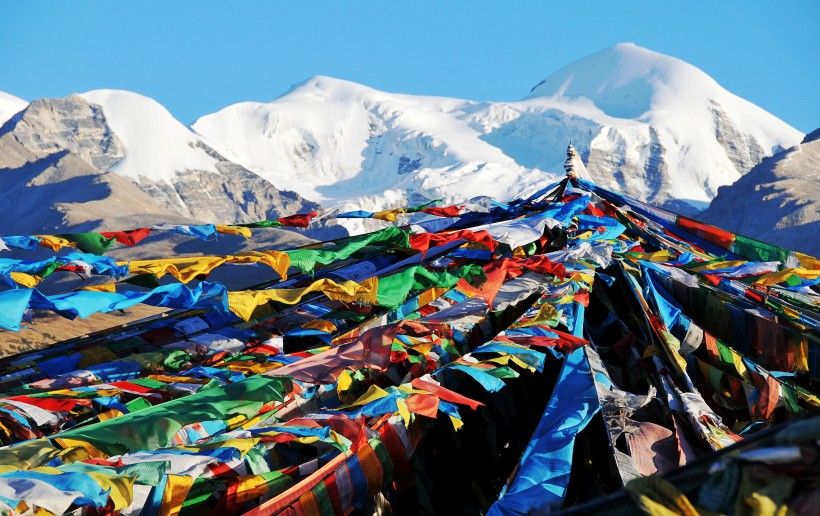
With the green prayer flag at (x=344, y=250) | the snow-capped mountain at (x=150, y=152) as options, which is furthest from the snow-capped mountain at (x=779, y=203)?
the snow-capped mountain at (x=150, y=152)

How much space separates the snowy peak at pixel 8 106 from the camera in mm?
156875

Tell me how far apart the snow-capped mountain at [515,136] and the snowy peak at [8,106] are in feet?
96.3

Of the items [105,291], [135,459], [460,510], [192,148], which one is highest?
[192,148]

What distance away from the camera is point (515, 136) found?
500 feet

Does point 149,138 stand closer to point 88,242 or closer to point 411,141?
point 411,141

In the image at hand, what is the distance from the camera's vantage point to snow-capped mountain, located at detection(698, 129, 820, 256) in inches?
2359

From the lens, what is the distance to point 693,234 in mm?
10641

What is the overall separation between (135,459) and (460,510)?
1.86 metres

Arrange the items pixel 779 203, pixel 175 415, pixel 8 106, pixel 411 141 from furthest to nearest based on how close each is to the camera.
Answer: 1. pixel 8 106
2. pixel 411 141
3. pixel 779 203
4. pixel 175 415

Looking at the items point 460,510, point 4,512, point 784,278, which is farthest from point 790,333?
point 4,512

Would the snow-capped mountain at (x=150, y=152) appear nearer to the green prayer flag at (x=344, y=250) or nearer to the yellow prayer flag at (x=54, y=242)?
the green prayer flag at (x=344, y=250)

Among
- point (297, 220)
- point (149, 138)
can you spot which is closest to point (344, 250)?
point (297, 220)

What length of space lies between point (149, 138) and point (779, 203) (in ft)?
355

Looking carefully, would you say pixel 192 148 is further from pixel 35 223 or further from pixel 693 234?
pixel 693 234
